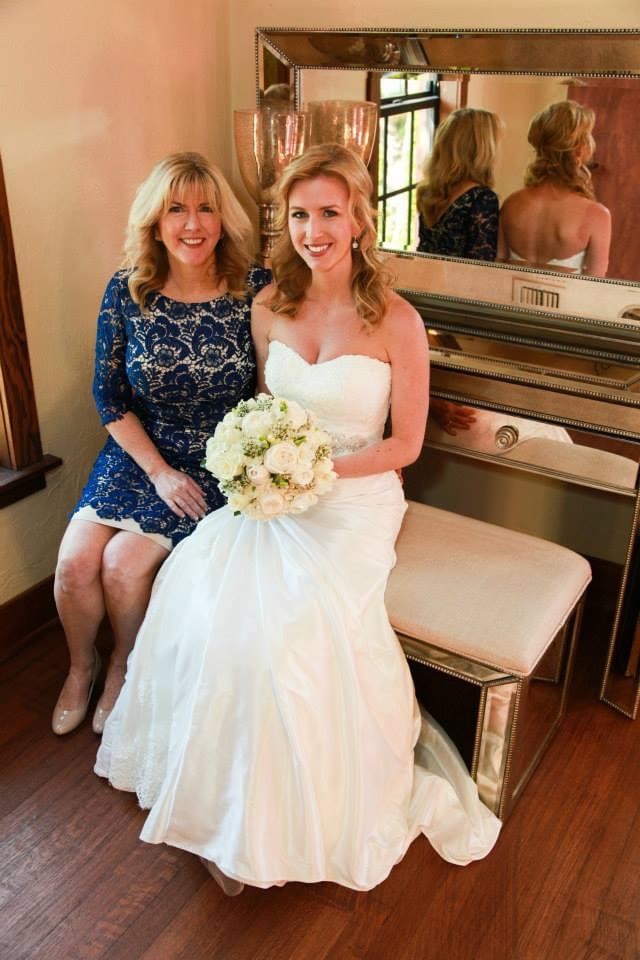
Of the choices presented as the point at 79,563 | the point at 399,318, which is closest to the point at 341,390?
the point at 399,318

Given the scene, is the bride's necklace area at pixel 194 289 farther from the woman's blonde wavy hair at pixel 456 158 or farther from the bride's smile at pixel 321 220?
the woman's blonde wavy hair at pixel 456 158

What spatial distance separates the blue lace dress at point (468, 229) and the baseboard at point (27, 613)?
5.37 feet

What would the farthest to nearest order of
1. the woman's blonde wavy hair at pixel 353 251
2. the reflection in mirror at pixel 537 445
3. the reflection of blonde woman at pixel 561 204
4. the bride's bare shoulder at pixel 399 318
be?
1. the reflection of blonde woman at pixel 561 204
2. the reflection in mirror at pixel 537 445
3. the bride's bare shoulder at pixel 399 318
4. the woman's blonde wavy hair at pixel 353 251

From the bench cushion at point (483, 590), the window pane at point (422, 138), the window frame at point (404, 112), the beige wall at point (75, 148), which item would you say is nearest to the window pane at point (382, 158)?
the window frame at point (404, 112)

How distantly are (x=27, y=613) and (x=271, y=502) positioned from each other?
4.13ft

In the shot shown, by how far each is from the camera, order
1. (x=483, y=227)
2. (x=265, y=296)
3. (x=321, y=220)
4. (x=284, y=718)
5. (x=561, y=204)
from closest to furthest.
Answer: (x=284, y=718), (x=321, y=220), (x=265, y=296), (x=561, y=204), (x=483, y=227)

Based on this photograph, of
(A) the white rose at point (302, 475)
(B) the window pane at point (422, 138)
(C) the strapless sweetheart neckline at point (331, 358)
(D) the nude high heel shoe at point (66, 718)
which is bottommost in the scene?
(D) the nude high heel shoe at point (66, 718)

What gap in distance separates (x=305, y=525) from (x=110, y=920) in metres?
0.99

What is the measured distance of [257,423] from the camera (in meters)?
2.08

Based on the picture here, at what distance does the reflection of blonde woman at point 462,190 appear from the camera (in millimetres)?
2693

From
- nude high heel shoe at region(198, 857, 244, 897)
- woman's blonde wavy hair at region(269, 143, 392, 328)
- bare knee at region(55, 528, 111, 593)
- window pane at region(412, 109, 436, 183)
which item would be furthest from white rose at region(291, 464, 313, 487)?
window pane at region(412, 109, 436, 183)

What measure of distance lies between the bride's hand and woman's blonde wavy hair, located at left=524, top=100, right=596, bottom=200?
4.23 feet

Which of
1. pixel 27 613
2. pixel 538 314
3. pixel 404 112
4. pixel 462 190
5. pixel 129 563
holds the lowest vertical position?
pixel 27 613

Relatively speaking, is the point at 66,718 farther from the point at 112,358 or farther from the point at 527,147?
the point at 527,147
